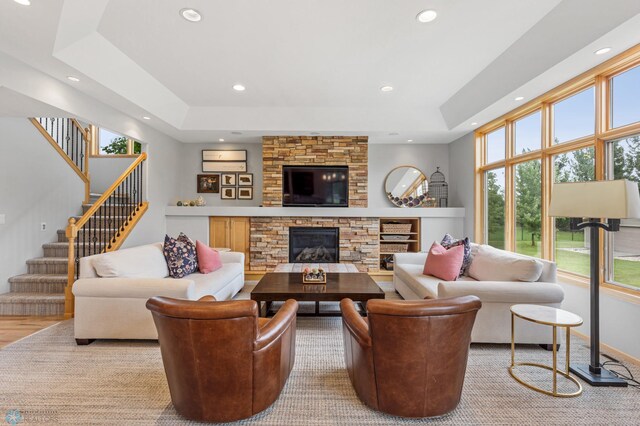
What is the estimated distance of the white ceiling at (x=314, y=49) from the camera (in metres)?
2.52

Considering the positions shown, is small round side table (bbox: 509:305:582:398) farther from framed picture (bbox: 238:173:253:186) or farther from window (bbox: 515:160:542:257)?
framed picture (bbox: 238:173:253:186)

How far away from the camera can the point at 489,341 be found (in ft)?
9.36

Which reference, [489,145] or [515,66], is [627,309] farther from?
[489,145]

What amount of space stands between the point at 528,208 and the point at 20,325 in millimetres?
6276

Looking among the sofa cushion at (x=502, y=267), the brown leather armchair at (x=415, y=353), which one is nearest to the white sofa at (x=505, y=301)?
the sofa cushion at (x=502, y=267)

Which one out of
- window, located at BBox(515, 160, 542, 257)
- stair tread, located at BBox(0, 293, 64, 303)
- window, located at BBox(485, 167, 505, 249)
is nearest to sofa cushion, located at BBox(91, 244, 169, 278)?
stair tread, located at BBox(0, 293, 64, 303)

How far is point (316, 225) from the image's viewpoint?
18.6 ft

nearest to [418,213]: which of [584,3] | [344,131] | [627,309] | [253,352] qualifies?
[344,131]

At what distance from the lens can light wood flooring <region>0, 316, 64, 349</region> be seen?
10.2ft

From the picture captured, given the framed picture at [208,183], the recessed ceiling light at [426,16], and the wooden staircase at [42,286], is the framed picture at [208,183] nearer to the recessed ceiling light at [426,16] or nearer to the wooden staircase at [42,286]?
the wooden staircase at [42,286]

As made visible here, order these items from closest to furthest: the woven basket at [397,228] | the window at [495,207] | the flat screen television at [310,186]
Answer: the window at [495,207] < the flat screen television at [310,186] < the woven basket at [397,228]

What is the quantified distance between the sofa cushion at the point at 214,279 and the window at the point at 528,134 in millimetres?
4241

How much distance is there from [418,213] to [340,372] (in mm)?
3804

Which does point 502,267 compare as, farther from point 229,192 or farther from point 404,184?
point 229,192
